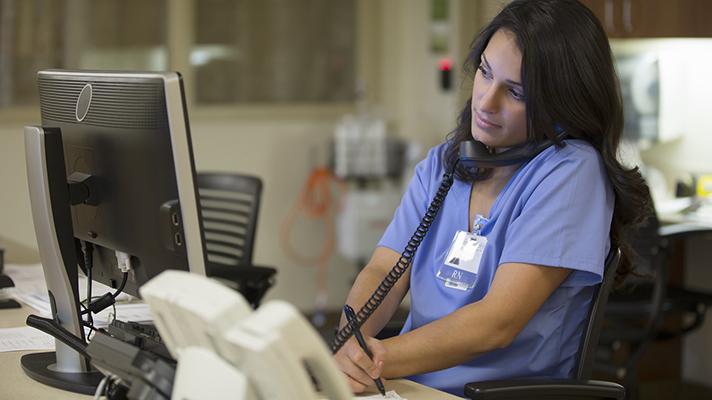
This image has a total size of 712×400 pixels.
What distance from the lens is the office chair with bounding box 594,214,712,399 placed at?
3545 millimetres

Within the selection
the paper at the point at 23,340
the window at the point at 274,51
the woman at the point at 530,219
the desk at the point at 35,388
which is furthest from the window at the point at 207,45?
the woman at the point at 530,219

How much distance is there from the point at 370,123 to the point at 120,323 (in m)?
3.86

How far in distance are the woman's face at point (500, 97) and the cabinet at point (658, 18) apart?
1436mm

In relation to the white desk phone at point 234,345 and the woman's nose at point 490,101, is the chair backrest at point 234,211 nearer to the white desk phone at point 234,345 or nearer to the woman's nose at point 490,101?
the woman's nose at point 490,101

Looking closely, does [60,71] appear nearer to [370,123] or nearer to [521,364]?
[521,364]

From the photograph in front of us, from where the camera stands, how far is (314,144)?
19.2ft

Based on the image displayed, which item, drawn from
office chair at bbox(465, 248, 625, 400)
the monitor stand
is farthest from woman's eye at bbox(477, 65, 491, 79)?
the monitor stand

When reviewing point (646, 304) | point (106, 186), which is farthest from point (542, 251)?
point (646, 304)

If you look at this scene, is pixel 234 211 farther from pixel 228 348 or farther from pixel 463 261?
pixel 228 348

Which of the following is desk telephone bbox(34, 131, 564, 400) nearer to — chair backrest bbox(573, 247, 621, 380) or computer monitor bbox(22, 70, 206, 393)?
computer monitor bbox(22, 70, 206, 393)

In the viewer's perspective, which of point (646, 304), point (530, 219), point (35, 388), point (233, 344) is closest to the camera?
point (233, 344)

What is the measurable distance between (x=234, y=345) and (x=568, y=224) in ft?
3.07

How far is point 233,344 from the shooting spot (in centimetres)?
122

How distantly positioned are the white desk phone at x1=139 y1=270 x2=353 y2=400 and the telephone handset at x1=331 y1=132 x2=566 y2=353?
704mm
